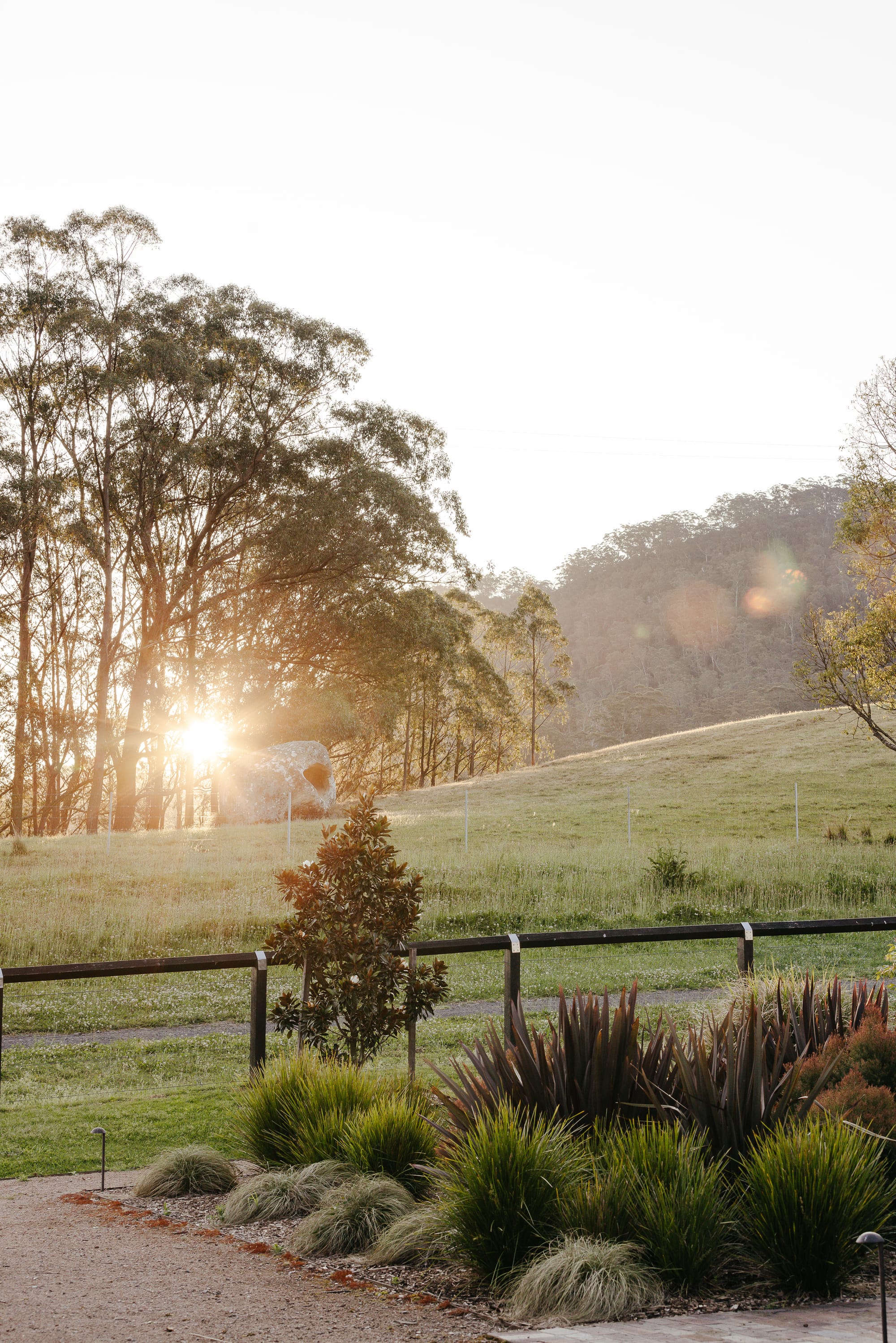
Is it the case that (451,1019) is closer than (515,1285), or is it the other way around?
(515,1285)

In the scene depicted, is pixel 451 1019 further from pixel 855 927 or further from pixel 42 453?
pixel 42 453

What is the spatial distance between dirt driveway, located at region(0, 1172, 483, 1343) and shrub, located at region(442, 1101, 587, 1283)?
33 centimetres

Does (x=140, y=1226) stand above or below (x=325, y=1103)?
below

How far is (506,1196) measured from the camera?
13.4ft

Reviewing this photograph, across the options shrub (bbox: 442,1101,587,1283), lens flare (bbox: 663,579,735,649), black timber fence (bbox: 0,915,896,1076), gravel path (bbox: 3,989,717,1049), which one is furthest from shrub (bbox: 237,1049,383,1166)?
lens flare (bbox: 663,579,735,649)

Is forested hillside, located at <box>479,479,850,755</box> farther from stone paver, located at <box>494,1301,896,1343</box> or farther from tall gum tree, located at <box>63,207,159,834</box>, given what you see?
stone paver, located at <box>494,1301,896,1343</box>

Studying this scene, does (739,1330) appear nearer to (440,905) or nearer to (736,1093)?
(736,1093)

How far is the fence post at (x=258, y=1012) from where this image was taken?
673 cm

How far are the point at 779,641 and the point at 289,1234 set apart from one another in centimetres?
9203

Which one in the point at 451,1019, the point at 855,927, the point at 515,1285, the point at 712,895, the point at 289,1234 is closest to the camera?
the point at 515,1285

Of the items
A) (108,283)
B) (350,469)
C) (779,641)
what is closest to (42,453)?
(108,283)

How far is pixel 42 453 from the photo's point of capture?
116 ft

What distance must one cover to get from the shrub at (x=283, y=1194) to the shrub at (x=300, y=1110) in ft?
0.63

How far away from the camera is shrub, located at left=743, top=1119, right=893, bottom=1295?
3861 mm
